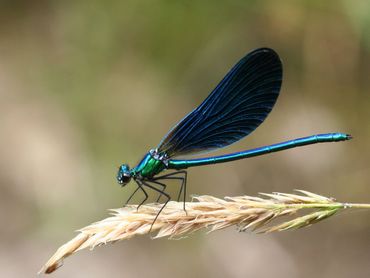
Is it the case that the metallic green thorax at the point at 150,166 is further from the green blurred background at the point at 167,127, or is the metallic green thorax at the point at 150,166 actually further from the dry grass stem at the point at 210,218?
Result: the green blurred background at the point at 167,127

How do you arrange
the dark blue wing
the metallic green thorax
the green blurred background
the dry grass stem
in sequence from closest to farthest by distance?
the dry grass stem, the dark blue wing, the metallic green thorax, the green blurred background

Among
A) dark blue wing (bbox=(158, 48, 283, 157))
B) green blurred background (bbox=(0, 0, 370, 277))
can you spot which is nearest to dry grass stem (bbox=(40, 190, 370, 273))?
dark blue wing (bbox=(158, 48, 283, 157))

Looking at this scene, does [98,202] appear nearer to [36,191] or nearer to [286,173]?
[36,191]

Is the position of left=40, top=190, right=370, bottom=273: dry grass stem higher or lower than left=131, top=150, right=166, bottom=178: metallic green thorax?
lower

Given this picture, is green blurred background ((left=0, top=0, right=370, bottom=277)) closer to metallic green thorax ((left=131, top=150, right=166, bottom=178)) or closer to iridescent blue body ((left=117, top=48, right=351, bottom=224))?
iridescent blue body ((left=117, top=48, right=351, bottom=224))

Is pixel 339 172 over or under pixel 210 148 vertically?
under

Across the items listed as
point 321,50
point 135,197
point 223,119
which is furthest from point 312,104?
point 223,119

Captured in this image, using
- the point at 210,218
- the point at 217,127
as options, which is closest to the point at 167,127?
the point at 217,127

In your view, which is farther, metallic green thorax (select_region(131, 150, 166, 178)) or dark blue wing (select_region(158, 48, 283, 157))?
metallic green thorax (select_region(131, 150, 166, 178))
